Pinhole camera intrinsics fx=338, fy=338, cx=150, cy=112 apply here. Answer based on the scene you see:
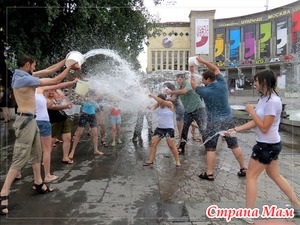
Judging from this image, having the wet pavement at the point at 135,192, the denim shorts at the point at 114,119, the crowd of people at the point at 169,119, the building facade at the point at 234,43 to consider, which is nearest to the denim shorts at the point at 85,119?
the crowd of people at the point at 169,119

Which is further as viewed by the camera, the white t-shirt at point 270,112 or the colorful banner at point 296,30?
the colorful banner at point 296,30

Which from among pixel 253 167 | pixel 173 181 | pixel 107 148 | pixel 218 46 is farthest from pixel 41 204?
pixel 218 46

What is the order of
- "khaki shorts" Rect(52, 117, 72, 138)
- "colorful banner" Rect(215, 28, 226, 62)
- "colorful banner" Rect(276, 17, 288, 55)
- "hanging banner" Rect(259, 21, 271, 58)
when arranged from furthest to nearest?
1. "colorful banner" Rect(215, 28, 226, 62)
2. "hanging banner" Rect(259, 21, 271, 58)
3. "colorful banner" Rect(276, 17, 288, 55)
4. "khaki shorts" Rect(52, 117, 72, 138)

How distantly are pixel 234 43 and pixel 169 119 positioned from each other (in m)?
64.6

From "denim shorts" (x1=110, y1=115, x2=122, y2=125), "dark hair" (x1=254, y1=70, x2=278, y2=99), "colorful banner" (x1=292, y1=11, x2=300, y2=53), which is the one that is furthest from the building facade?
"dark hair" (x1=254, y1=70, x2=278, y2=99)

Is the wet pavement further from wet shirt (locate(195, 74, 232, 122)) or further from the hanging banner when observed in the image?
the hanging banner

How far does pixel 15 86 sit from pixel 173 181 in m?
2.76

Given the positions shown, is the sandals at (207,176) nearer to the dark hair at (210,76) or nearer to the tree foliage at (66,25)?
the dark hair at (210,76)

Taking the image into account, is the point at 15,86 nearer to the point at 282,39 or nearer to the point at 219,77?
the point at 219,77

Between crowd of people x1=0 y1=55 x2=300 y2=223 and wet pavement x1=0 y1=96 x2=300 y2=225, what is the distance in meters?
0.24

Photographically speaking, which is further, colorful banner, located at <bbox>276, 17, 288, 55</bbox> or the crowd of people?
colorful banner, located at <bbox>276, 17, 288, 55</bbox>

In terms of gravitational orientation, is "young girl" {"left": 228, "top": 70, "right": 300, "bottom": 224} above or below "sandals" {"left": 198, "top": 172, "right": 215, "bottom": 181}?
above

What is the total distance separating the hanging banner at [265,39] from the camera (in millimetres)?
59731

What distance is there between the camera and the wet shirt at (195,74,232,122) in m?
5.44
